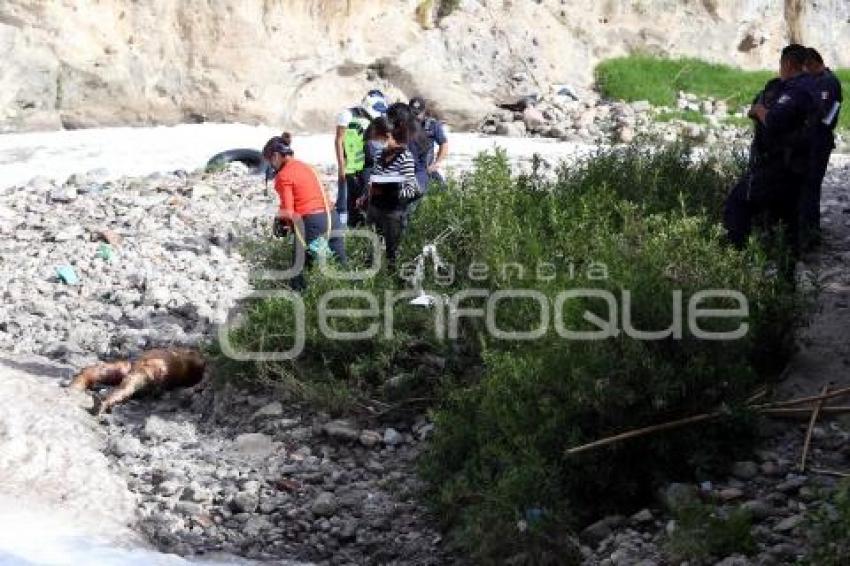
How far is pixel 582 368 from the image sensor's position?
538cm

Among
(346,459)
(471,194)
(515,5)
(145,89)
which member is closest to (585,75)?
(515,5)

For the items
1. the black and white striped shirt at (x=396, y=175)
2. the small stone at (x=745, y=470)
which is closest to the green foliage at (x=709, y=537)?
the small stone at (x=745, y=470)

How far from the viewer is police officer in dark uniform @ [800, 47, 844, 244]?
7.73 m

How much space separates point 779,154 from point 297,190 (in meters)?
2.95

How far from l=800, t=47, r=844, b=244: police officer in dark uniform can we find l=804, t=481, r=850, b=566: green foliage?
3.96 meters

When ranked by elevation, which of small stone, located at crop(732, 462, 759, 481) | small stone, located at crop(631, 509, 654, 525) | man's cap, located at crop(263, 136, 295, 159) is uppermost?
man's cap, located at crop(263, 136, 295, 159)

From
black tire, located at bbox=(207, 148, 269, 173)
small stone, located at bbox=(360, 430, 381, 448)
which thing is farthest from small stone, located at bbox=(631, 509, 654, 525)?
black tire, located at bbox=(207, 148, 269, 173)

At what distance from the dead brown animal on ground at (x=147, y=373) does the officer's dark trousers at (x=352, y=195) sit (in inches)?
74.3

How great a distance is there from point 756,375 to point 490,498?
4.76 ft

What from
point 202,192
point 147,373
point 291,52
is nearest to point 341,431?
point 147,373

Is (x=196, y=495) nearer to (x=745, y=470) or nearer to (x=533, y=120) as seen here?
(x=745, y=470)

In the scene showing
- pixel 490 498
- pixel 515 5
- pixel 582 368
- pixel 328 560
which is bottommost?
pixel 328 560

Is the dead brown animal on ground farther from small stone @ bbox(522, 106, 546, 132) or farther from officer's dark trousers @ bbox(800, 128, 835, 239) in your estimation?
small stone @ bbox(522, 106, 546, 132)

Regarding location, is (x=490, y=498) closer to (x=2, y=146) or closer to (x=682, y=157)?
(x=682, y=157)
